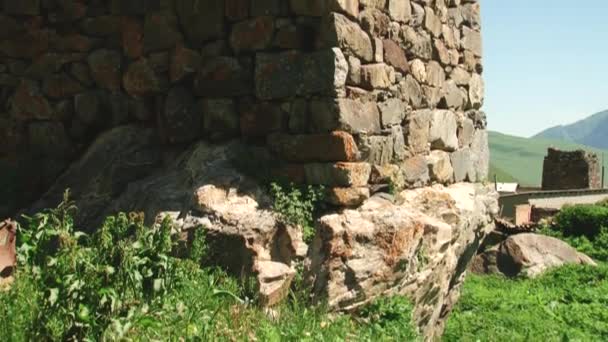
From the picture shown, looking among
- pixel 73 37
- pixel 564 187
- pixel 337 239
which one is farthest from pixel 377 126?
pixel 564 187

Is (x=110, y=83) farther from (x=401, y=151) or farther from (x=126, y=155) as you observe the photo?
(x=401, y=151)

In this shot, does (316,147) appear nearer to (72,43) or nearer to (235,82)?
(235,82)

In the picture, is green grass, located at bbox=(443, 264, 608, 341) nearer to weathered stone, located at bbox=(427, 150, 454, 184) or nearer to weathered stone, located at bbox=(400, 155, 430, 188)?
weathered stone, located at bbox=(427, 150, 454, 184)

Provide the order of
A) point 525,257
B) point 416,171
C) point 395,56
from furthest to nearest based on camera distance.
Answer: point 525,257, point 416,171, point 395,56

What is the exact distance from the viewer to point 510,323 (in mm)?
6273

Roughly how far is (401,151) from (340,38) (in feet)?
3.54

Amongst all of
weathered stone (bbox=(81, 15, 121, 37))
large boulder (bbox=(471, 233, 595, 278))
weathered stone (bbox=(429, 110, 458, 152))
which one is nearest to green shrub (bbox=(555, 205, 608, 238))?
large boulder (bbox=(471, 233, 595, 278))

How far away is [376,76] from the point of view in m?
4.31

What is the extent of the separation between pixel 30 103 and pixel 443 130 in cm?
314

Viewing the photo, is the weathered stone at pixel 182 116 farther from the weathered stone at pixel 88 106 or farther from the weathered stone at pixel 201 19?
the weathered stone at pixel 88 106

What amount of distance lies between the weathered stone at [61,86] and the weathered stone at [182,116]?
0.76 metres

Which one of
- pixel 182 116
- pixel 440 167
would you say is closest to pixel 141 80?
pixel 182 116

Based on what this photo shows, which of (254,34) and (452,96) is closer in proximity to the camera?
(254,34)

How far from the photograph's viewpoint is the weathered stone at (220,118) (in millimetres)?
4234
